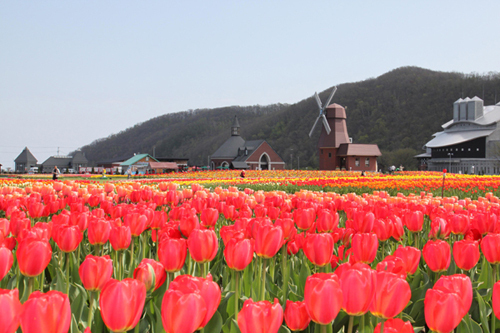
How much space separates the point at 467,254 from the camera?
6.70ft

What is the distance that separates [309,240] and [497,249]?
97 centimetres

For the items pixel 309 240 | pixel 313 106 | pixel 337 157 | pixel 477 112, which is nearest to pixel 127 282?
pixel 309 240

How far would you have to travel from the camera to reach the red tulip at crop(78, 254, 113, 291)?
1624 millimetres

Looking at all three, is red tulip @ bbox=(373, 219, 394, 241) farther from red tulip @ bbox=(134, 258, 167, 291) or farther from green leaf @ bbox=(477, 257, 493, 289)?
red tulip @ bbox=(134, 258, 167, 291)

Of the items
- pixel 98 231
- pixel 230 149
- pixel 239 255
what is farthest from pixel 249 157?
pixel 239 255

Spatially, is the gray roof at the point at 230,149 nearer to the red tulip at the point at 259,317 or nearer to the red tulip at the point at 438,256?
the red tulip at the point at 438,256

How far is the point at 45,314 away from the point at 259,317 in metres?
0.57

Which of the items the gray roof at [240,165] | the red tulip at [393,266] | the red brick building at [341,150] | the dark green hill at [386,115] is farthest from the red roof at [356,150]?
the red tulip at [393,266]

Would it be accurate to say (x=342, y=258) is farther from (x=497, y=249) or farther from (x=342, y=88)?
(x=342, y=88)

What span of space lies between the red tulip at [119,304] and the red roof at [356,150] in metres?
51.7

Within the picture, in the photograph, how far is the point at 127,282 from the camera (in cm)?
122

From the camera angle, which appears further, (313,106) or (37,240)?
(313,106)

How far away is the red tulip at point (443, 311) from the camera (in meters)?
1.25

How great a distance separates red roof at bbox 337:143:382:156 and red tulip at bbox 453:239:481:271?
5058 cm
